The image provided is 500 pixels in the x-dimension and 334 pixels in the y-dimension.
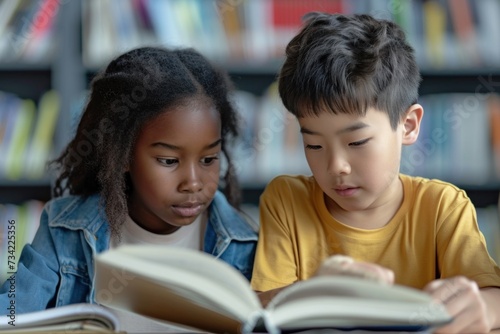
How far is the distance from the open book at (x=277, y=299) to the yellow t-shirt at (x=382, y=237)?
32 cm

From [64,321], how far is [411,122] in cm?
64

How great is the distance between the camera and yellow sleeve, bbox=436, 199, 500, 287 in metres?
1.06

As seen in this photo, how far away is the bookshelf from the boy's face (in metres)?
1.22

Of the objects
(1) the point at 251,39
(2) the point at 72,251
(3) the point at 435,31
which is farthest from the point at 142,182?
(3) the point at 435,31

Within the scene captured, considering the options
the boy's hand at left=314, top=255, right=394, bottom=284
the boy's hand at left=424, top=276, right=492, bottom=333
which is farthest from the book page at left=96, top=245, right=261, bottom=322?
the boy's hand at left=424, top=276, right=492, bottom=333

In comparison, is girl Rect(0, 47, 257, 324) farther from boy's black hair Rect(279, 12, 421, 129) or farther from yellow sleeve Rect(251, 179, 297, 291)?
boy's black hair Rect(279, 12, 421, 129)

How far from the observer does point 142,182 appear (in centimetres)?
126

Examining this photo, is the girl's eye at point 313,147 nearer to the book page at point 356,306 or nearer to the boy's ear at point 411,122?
the boy's ear at point 411,122

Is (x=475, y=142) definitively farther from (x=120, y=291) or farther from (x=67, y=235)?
(x=120, y=291)

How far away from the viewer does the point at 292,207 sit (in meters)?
1.23

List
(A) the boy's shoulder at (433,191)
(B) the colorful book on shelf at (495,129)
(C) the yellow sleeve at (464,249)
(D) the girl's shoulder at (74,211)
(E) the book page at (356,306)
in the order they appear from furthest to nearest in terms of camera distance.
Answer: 1. (B) the colorful book on shelf at (495,129)
2. (D) the girl's shoulder at (74,211)
3. (A) the boy's shoulder at (433,191)
4. (C) the yellow sleeve at (464,249)
5. (E) the book page at (356,306)

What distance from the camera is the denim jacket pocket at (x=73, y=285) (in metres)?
1.25

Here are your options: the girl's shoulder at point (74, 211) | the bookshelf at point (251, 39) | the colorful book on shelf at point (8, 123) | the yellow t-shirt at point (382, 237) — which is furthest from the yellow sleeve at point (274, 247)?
the colorful book on shelf at point (8, 123)

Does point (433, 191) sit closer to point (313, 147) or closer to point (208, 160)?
point (313, 147)
